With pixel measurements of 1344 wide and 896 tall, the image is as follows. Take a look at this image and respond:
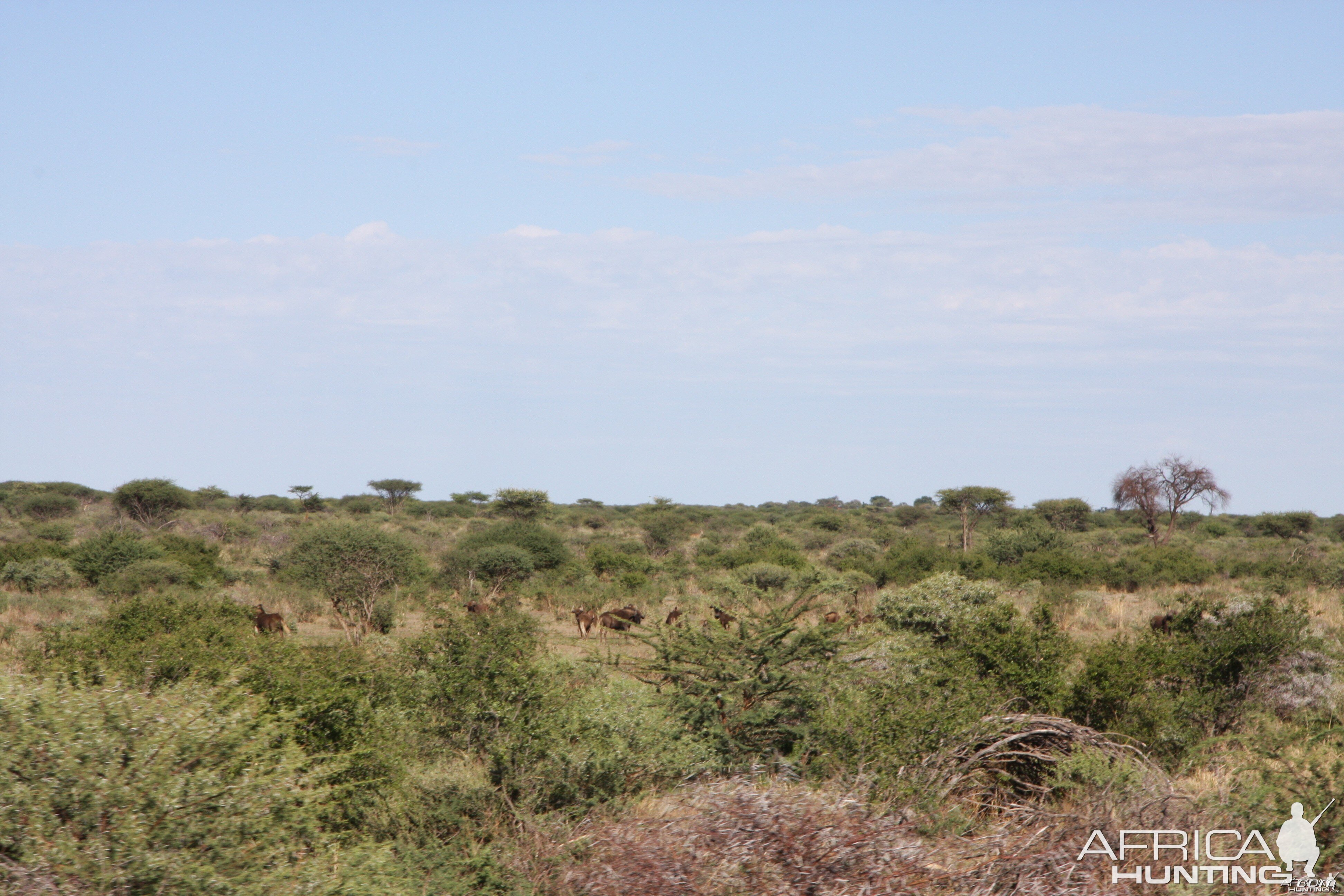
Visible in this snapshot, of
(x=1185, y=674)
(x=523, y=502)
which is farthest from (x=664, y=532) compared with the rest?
(x=1185, y=674)

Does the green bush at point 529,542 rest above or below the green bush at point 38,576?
above

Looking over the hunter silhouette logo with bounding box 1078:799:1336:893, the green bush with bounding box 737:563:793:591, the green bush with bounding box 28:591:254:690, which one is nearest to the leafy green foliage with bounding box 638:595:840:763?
Answer: the hunter silhouette logo with bounding box 1078:799:1336:893

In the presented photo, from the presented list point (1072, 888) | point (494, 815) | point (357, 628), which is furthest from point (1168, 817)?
point (357, 628)

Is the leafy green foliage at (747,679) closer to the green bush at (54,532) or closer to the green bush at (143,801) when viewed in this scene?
the green bush at (143,801)

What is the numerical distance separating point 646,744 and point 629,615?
13627 millimetres

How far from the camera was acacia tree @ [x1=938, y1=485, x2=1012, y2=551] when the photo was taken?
176 ft

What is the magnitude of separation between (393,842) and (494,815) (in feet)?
2.44

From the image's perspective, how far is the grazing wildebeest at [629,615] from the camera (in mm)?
22188

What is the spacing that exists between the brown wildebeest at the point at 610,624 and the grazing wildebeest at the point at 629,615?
6cm

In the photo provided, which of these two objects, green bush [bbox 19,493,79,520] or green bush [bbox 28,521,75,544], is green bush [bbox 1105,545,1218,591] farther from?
green bush [bbox 19,493,79,520]

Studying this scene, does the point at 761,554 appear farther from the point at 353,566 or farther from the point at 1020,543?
the point at 353,566

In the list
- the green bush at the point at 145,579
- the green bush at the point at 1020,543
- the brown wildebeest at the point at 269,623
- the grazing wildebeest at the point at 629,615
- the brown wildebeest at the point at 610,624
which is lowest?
the brown wildebeest at the point at 610,624

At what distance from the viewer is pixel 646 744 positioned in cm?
910

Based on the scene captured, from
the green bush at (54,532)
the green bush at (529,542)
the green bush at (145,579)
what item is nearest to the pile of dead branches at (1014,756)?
the green bush at (145,579)
